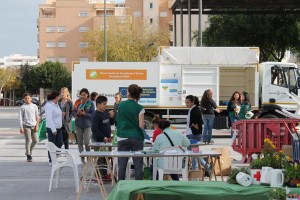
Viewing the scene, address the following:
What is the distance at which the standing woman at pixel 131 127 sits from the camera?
1055 cm

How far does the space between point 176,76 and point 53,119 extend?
1136 cm

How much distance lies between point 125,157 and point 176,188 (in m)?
3.22


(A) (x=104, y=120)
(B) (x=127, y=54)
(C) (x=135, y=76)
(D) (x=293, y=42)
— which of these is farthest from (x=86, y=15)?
(A) (x=104, y=120)

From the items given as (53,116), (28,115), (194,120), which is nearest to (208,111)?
(28,115)

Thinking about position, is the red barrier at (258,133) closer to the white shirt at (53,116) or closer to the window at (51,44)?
the white shirt at (53,116)

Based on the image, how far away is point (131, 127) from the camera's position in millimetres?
10648

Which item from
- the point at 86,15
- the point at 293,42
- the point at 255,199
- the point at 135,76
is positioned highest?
the point at 86,15

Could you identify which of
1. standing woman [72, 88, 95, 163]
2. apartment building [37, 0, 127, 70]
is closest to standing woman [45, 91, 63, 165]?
standing woman [72, 88, 95, 163]

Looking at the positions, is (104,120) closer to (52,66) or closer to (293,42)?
(293,42)

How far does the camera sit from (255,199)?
6.94 meters

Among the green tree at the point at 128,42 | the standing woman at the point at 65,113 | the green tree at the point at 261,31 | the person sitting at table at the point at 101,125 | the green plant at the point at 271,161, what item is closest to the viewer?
the green plant at the point at 271,161

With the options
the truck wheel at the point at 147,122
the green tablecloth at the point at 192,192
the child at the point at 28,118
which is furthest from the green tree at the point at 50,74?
the green tablecloth at the point at 192,192

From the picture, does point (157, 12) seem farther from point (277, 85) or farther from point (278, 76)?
point (277, 85)

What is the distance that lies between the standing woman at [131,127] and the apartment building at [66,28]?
96.9 metres
